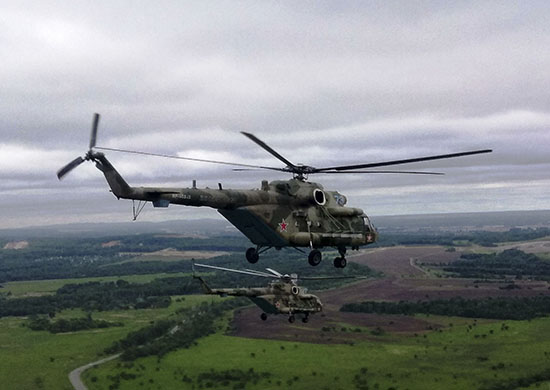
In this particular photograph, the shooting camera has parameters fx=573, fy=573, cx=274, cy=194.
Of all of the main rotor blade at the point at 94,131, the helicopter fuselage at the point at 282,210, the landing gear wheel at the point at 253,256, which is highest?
the main rotor blade at the point at 94,131

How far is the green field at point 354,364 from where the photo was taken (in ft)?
353

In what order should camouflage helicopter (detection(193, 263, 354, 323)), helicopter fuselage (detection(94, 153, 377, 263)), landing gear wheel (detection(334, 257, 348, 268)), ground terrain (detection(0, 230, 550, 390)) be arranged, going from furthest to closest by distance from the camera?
ground terrain (detection(0, 230, 550, 390)) → camouflage helicopter (detection(193, 263, 354, 323)) → landing gear wheel (detection(334, 257, 348, 268)) → helicopter fuselage (detection(94, 153, 377, 263))

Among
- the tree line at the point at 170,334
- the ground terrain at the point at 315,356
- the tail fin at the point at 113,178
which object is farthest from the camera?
the tree line at the point at 170,334

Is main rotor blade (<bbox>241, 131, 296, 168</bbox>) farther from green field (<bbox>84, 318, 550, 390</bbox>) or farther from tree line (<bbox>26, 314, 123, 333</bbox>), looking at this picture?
tree line (<bbox>26, 314, 123, 333</bbox>)

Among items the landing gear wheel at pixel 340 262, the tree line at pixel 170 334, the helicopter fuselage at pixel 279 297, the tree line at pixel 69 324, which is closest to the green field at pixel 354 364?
the tree line at pixel 170 334

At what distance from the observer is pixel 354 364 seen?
118125 mm

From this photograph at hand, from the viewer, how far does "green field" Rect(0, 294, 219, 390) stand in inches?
4550

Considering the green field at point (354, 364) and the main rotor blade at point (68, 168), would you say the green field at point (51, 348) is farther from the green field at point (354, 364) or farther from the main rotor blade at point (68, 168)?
the main rotor blade at point (68, 168)

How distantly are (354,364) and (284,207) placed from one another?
87.2m

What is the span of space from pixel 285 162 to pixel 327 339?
107180mm

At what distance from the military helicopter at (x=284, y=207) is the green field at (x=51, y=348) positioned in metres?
86.9

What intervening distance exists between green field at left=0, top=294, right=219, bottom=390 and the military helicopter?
8690 cm

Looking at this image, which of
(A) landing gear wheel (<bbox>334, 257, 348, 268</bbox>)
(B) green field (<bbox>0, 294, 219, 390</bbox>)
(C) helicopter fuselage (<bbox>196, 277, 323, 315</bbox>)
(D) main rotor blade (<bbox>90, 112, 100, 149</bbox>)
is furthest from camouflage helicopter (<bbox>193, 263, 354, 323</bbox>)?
(B) green field (<bbox>0, 294, 219, 390</bbox>)

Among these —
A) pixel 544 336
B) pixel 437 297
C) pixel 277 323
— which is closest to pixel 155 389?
pixel 277 323
